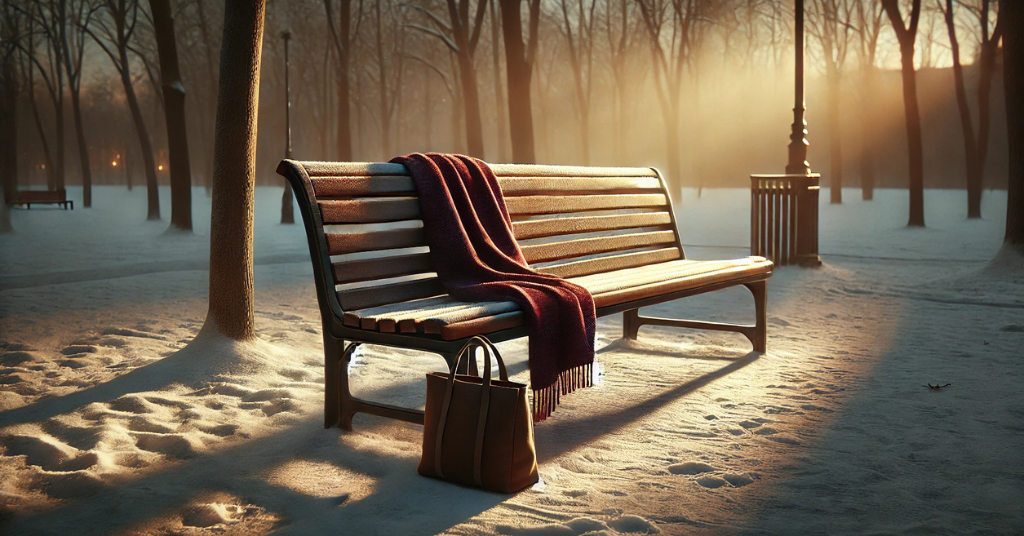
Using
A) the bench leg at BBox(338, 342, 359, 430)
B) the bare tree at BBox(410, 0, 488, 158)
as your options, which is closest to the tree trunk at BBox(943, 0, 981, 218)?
the bare tree at BBox(410, 0, 488, 158)

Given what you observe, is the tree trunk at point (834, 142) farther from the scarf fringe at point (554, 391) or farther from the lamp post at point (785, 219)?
the scarf fringe at point (554, 391)

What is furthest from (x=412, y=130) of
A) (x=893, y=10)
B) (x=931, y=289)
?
(x=931, y=289)

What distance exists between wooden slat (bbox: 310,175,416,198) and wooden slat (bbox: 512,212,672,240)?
69 cm

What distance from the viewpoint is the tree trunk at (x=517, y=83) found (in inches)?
531

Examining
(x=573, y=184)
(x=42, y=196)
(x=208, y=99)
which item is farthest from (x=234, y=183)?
(x=208, y=99)

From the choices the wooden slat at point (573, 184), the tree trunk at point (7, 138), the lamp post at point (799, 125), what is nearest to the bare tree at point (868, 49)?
the lamp post at point (799, 125)

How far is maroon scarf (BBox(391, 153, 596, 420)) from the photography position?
346cm

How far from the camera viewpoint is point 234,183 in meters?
4.97

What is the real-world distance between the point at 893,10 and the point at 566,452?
1385cm

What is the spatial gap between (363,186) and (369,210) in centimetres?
11

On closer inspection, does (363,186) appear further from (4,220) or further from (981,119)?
(981,119)

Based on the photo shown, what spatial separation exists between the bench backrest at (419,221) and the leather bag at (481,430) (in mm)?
715

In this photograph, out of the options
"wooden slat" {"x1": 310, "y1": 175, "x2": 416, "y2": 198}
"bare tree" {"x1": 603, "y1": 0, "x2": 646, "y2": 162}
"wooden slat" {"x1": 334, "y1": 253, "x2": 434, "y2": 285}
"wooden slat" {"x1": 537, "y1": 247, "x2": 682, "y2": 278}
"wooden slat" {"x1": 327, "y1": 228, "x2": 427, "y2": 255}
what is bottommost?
"wooden slat" {"x1": 537, "y1": 247, "x2": 682, "y2": 278}

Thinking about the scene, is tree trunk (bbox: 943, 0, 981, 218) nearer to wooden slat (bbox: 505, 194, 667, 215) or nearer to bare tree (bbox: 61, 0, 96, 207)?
wooden slat (bbox: 505, 194, 667, 215)
